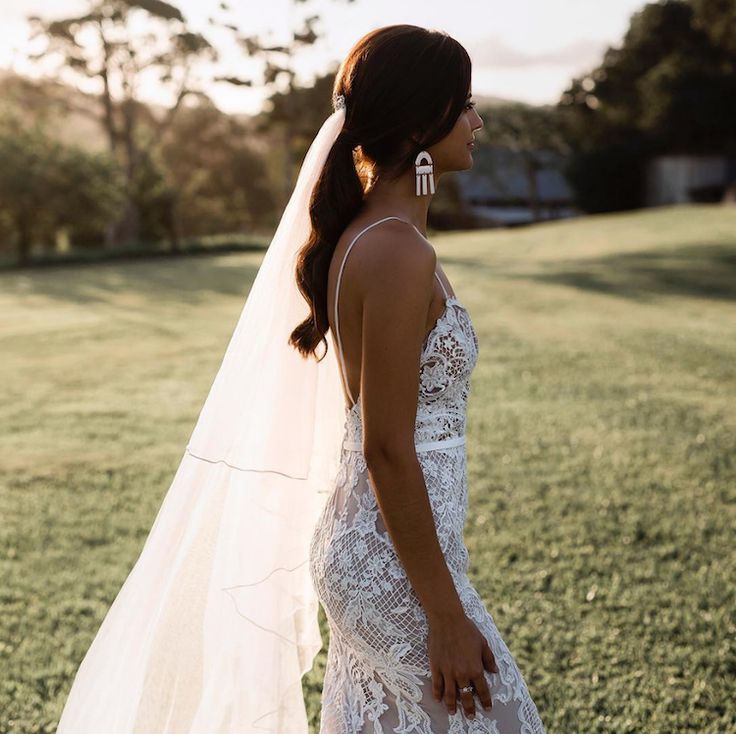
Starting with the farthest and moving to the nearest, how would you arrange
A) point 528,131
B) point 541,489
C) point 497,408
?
point 528,131
point 497,408
point 541,489

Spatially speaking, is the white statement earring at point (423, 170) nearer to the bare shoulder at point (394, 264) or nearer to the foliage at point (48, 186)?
the bare shoulder at point (394, 264)

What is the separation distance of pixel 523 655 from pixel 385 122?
277 cm

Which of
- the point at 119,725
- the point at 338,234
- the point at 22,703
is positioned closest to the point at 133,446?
the point at 22,703

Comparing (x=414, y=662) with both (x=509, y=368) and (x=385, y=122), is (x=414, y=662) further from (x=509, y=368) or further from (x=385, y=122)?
(x=509, y=368)

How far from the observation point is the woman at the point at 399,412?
1.78 meters

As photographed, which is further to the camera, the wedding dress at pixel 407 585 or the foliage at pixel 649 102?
the foliage at pixel 649 102

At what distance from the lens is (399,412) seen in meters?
1.78

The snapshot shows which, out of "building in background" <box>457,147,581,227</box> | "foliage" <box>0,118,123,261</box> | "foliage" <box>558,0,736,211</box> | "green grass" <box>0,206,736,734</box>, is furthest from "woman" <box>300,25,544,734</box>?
"building in background" <box>457,147,581,227</box>

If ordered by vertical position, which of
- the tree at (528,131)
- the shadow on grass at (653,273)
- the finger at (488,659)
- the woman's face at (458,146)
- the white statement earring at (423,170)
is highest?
the tree at (528,131)

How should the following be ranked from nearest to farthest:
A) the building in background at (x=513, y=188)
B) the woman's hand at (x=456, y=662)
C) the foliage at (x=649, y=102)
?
the woman's hand at (x=456, y=662) → the foliage at (x=649, y=102) → the building in background at (x=513, y=188)

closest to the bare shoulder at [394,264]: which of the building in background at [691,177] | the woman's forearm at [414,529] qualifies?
the woman's forearm at [414,529]

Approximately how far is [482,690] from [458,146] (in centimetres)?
116

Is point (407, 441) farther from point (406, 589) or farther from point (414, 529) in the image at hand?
point (406, 589)

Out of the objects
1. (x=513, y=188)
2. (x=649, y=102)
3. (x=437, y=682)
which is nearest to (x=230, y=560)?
(x=437, y=682)
